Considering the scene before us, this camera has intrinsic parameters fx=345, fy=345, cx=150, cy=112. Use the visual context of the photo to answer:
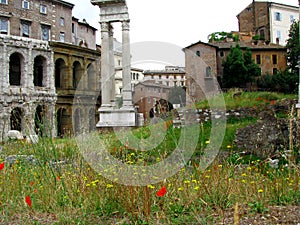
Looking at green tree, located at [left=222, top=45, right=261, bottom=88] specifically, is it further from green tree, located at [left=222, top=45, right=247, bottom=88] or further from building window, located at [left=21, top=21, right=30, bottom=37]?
building window, located at [left=21, top=21, right=30, bottom=37]

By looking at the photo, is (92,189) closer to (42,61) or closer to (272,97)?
(272,97)

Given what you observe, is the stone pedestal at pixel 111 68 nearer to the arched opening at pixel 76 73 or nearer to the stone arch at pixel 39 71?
the stone arch at pixel 39 71

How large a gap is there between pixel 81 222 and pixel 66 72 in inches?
→ 1155

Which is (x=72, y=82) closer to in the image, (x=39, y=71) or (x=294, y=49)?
(x=39, y=71)

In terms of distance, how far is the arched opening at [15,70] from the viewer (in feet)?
99.0

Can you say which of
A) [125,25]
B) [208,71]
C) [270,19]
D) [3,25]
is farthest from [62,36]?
[270,19]

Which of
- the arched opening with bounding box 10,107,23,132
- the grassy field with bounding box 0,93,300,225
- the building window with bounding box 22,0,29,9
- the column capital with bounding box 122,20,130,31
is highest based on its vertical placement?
the building window with bounding box 22,0,29,9

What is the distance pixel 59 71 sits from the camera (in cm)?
3241

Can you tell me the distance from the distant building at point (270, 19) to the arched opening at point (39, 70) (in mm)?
32054

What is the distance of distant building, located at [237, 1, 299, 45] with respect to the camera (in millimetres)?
48878

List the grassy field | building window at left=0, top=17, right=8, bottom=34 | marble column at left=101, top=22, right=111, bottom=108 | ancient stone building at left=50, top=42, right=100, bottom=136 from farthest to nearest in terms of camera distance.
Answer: ancient stone building at left=50, top=42, right=100, bottom=136
building window at left=0, top=17, right=8, bottom=34
marble column at left=101, top=22, right=111, bottom=108
the grassy field

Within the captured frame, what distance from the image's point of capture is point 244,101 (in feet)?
56.5

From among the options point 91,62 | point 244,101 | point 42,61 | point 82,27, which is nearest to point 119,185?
point 244,101

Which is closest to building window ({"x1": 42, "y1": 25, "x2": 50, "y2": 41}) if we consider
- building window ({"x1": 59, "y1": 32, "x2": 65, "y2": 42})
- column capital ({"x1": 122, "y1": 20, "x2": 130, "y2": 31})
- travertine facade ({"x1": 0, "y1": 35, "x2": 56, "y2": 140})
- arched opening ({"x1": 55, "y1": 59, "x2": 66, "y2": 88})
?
building window ({"x1": 59, "y1": 32, "x2": 65, "y2": 42})
